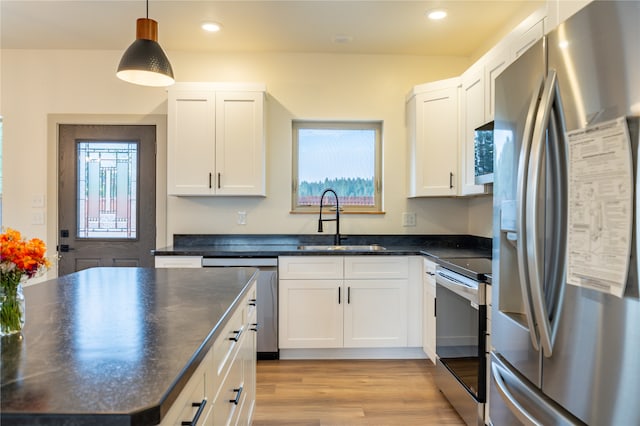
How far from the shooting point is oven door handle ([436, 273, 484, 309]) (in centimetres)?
201

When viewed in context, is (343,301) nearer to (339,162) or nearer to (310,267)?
(310,267)

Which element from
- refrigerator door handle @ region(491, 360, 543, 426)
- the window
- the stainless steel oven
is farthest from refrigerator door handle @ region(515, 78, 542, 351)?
the window

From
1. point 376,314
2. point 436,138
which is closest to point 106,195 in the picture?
point 376,314

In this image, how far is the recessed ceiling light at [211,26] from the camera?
10.1 feet

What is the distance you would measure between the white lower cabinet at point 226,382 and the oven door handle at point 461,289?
115cm

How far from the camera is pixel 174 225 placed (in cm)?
366

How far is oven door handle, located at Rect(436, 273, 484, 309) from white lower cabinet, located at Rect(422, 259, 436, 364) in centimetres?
22

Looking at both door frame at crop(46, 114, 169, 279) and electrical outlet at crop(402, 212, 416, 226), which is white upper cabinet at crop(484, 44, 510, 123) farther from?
door frame at crop(46, 114, 169, 279)

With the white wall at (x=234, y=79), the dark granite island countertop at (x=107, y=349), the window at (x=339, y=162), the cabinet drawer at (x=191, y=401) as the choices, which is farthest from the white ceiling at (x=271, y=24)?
the cabinet drawer at (x=191, y=401)

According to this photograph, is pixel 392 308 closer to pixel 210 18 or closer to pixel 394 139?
pixel 394 139

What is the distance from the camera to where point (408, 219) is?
3.70m

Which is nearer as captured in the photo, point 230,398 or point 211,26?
point 230,398

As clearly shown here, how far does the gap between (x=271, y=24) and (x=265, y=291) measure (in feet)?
6.98

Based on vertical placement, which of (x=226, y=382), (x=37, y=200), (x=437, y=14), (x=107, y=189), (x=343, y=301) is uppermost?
(x=437, y=14)
